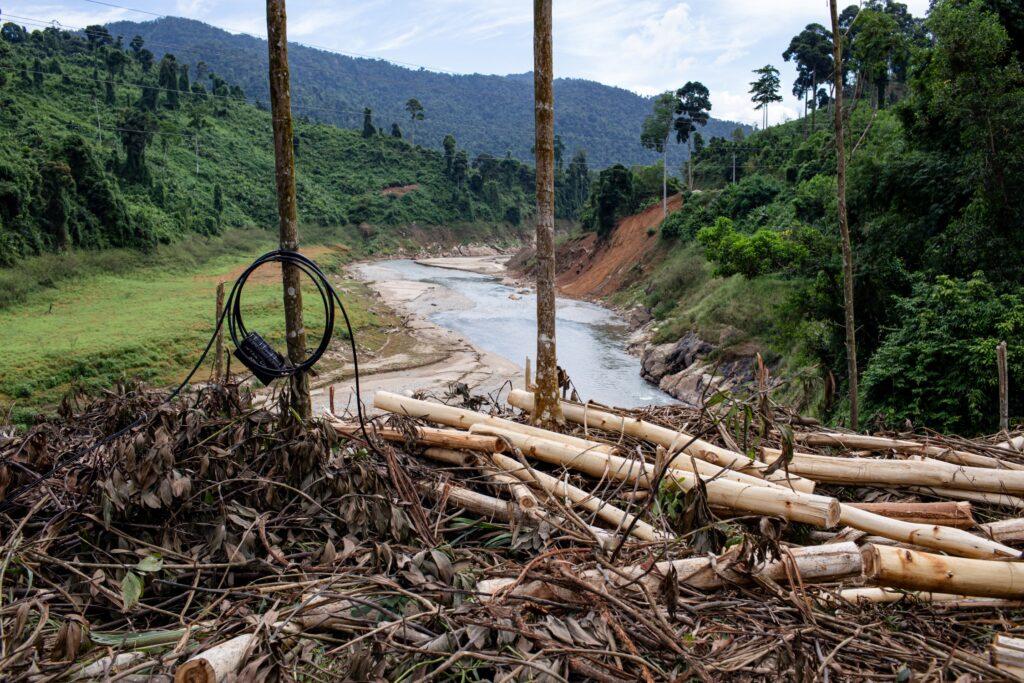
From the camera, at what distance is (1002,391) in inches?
311

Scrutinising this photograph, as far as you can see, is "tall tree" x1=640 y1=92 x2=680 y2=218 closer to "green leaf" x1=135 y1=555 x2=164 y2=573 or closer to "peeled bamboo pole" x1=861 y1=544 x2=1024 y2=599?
"peeled bamboo pole" x1=861 y1=544 x2=1024 y2=599

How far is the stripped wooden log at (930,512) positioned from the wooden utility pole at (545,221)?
9.25 feet

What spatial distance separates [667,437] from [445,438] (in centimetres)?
176

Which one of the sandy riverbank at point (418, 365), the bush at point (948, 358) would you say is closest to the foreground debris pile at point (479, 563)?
the bush at point (948, 358)

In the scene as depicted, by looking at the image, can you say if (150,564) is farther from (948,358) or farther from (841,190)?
(948,358)

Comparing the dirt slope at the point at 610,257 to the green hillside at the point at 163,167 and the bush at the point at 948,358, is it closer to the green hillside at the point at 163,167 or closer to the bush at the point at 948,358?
the green hillside at the point at 163,167

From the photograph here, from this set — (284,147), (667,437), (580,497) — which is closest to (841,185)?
(667,437)

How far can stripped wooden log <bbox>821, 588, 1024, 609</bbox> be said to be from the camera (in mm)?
3807

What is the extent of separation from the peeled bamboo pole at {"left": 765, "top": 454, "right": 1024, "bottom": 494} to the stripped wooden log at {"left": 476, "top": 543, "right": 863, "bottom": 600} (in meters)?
1.43

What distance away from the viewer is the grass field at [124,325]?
18.9 meters

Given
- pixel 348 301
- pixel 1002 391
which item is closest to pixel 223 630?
pixel 1002 391

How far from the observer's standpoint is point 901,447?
18.5ft

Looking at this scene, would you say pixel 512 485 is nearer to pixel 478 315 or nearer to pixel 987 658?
pixel 987 658

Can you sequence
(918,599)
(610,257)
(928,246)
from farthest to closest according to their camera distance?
(610,257) → (928,246) → (918,599)
